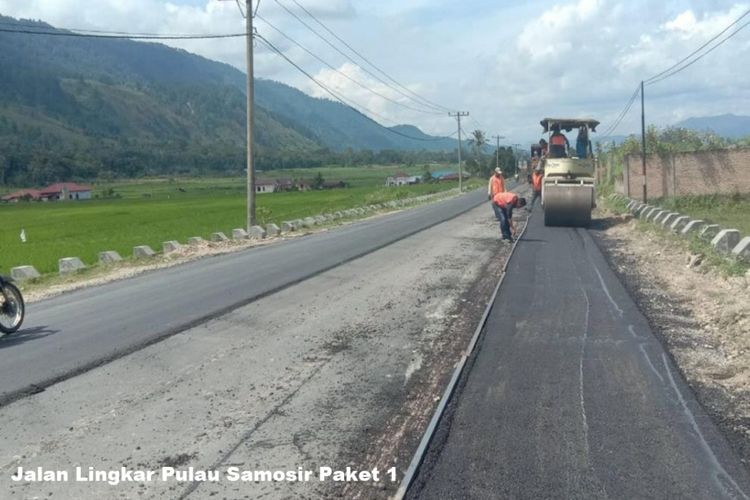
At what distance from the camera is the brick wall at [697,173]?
2911cm

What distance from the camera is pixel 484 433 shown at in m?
5.96

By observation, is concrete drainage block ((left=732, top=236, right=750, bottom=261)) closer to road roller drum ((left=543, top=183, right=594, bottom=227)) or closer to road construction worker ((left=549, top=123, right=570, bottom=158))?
road roller drum ((left=543, top=183, right=594, bottom=227))

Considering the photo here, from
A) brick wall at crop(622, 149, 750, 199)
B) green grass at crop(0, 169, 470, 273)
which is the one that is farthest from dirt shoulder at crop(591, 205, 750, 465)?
green grass at crop(0, 169, 470, 273)

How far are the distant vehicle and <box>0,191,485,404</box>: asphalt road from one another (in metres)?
0.14

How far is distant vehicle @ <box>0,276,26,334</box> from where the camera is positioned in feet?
32.7

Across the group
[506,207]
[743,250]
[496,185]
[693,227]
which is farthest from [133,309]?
[693,227]

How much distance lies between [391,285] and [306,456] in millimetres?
7961

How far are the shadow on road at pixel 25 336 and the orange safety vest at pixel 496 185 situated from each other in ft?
42.9

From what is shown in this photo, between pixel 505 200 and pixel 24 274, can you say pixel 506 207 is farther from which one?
pixel 24 274

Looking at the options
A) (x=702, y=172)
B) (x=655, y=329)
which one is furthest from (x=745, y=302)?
(x=702, y=172)

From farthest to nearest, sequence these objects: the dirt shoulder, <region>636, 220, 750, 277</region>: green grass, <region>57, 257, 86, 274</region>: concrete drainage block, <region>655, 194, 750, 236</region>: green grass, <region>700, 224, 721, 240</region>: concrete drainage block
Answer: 1. <region>655, 194, 750, 236</region>: green grass
2. <region>57, 257, 86, 274</region>: concrete drainage block
3. <region>700, 224, 721, 240</region>: concrete drainage block
4. <region>636, 220, 750, 277</region>: green grass
5. the dirt shoulder

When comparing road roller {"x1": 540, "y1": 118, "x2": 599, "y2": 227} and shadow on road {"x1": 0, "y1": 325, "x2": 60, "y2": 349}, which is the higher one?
road roller {"x1": 540, "y1": 118, "x2": 599, "y2": 227}

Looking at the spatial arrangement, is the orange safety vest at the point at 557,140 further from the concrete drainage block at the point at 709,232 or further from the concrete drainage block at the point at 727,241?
the concrete drainage block at the point at 727,241

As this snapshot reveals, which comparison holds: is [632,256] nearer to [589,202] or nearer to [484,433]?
[589,202]
